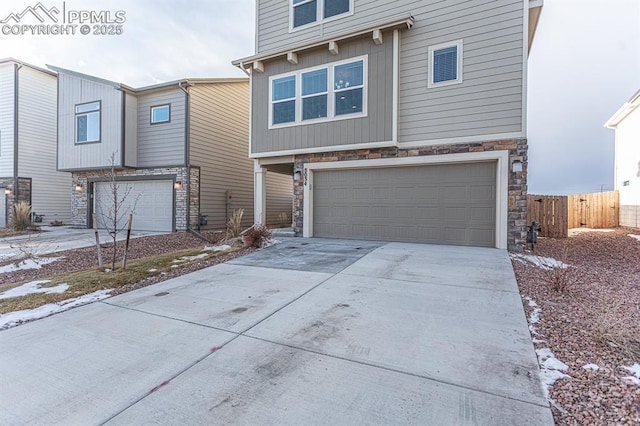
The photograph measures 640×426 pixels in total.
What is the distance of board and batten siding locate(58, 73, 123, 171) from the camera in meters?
Result: 11.9

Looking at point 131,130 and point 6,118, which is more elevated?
point 6,118

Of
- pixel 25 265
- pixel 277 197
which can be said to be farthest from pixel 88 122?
pixel 25 265

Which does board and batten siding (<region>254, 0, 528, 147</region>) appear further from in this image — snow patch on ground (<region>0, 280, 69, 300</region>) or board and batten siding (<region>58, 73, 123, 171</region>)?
board and batten siding (<region>58, 73, 123, 171</region>)

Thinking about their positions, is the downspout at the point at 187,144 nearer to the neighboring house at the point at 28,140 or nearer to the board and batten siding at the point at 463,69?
the board and batten siding at the point at 463,69

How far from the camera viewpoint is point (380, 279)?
15.7 feet

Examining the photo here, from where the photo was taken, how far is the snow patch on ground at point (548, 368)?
2150 millimetres

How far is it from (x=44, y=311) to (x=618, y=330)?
5924mm

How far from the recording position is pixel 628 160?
13.4 metres

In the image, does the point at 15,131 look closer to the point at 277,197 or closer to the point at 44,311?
the point at 277,197

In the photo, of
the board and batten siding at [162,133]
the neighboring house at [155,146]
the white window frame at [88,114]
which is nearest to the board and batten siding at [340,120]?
the neighboring house at [155,146]

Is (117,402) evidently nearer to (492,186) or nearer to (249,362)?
(249,362)

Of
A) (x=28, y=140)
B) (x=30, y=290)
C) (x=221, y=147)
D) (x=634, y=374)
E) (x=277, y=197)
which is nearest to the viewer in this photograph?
(x=634, y=374)

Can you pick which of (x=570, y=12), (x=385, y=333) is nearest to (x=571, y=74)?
(x=570, y=12)

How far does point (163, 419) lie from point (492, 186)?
7.72m
